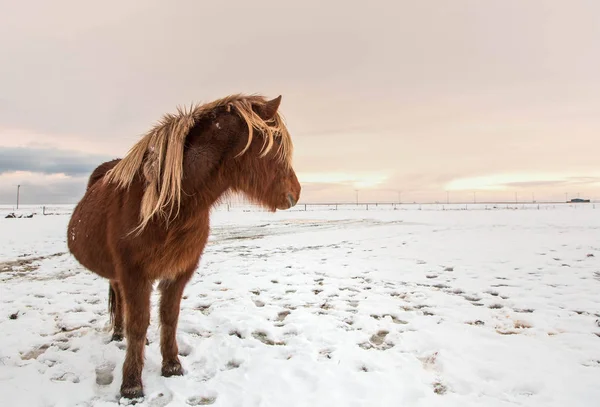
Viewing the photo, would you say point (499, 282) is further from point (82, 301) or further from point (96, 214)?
point (82, 301)

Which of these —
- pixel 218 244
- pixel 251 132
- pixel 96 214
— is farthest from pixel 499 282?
pixel 218 244

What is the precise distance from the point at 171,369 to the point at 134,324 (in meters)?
0.65

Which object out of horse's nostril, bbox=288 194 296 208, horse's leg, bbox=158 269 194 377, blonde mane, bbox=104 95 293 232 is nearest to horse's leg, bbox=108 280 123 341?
horse's leg, bbox=158 269 194 377

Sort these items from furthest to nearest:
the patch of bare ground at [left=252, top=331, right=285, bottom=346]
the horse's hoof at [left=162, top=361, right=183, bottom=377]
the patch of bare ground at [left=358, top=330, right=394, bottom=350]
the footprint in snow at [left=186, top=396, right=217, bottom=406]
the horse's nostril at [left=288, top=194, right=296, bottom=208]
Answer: the patch of bare ground at [left=252, top=331, right=285, bottom=346]
the patch of bare ground at [left=358, top=330, right=394, bottom=350]
the horse's hoof at [left=162, top=361, right=183, bottom=377]
the horse's nostril at [left=288, top=194, right=296, bottom=208]
the footprint in snow at [left=186, top=396, right=217, bottom=406]

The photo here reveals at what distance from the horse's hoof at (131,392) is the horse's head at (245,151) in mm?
1848

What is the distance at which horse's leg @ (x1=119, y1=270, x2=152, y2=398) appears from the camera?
2656mm

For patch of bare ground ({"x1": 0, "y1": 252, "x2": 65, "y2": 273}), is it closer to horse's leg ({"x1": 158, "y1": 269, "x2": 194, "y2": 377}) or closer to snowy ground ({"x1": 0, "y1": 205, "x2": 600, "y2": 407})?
snowy ground ({"x1": 0, "y1": 205, "x2": 600, "y2": 407})

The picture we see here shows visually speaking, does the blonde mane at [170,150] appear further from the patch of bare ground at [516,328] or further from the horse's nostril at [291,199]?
the patch of bare ground at [516,328]

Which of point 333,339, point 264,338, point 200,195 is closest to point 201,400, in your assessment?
point 264,338

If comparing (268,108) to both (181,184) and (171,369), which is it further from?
(171,369)

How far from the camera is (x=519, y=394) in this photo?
2629mm

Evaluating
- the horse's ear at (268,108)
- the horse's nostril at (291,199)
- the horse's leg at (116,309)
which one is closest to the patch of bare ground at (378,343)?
the horse's nostril at (291,199)

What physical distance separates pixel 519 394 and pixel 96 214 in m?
4.09

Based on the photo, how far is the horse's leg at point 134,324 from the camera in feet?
8.71
